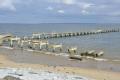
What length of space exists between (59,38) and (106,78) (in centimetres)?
5008

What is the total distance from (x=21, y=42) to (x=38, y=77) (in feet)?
112

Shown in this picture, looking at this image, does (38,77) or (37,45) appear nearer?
(38,77)

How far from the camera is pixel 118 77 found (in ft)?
78.1

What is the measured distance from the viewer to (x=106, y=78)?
22.7 meters

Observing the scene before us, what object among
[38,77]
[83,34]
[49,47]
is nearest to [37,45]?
[49,47]

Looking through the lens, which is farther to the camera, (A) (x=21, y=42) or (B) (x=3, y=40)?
(B) (x=3, y=40)

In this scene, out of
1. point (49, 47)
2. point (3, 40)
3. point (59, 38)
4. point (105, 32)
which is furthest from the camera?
point (105, 32)

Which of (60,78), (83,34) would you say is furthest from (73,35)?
(60,78)

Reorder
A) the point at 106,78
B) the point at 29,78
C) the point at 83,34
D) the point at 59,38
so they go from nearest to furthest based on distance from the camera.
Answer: the point at 29,78, the point at 106,78, the point at 59,38, the point at 83,34

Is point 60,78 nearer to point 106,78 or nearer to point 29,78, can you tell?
point 29,78

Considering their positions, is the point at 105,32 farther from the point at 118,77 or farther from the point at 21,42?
the point at 118,77

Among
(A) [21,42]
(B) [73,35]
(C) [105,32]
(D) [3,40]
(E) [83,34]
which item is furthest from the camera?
(C) [105,32]

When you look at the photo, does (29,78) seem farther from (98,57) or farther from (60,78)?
(98,57)

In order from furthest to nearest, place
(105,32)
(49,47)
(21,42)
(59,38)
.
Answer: (105,32) → (59,38) → (21,42) → (49,47)
